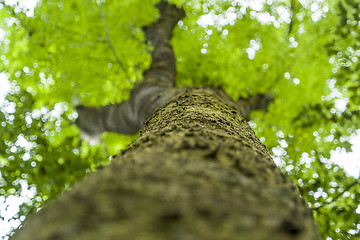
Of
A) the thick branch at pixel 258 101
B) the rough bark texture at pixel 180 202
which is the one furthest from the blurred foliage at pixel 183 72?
the rough bark texture at pixel 180 202

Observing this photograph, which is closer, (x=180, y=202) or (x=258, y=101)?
(x=180, y=202)

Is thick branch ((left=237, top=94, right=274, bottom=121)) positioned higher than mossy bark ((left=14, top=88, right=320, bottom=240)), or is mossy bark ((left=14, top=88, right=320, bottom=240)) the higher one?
thick branch ((left=237, top=94, right=274, bottom=121))

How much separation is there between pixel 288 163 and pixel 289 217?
411 centimetres

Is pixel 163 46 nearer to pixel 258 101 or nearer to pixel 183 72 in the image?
pixel 183 72

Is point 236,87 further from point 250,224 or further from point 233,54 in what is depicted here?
point 250,224

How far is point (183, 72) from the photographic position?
516 centimetres

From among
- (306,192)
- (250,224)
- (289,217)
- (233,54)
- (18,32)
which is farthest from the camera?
(233,54)

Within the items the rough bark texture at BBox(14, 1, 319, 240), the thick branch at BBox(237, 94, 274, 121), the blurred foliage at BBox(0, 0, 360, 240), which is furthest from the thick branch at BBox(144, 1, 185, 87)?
the rough bark texture at BBox(14, 1, 319, 240)

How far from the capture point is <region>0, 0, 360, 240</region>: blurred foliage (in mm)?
4062

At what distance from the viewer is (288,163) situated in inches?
175

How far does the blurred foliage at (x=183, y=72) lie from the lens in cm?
406

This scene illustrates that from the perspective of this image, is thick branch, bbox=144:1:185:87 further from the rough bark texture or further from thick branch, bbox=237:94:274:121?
the rough bark texture

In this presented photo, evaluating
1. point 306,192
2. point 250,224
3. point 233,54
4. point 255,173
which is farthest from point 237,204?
point 233,54

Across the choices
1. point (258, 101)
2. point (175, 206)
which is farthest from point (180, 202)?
point (258, 101)
